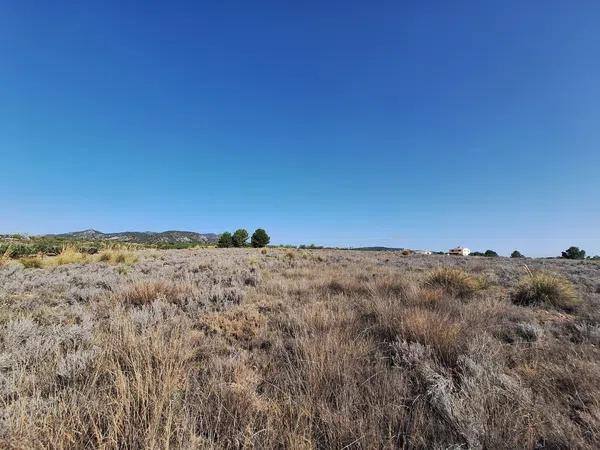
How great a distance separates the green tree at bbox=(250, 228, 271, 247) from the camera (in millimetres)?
62938

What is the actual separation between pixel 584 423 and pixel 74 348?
4809 mm

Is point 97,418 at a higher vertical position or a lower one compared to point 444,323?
lower

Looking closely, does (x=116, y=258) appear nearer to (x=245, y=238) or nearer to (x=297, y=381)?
(x=297, y=381)

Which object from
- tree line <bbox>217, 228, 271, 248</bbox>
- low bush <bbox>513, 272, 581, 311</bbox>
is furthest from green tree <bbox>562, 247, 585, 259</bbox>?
tree line <bbox>217, 228, 271, 248</bbox>

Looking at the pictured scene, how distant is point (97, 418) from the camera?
207cm

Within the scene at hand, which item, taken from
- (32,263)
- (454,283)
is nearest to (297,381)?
(454,283)

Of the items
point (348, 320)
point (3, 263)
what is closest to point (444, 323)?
point (348, 320)

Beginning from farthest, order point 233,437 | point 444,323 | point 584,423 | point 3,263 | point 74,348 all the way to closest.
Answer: point 3,263 < point 444,323 < point 74,348 < point 584,423 < point 233,437

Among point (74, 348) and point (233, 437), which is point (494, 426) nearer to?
point (233, 437)

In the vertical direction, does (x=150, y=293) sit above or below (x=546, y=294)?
below

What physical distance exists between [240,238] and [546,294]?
5878cm

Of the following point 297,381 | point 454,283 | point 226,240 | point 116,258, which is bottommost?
point 297,381

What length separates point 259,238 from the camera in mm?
63000

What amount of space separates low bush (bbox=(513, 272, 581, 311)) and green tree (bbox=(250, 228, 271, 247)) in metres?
57.2
